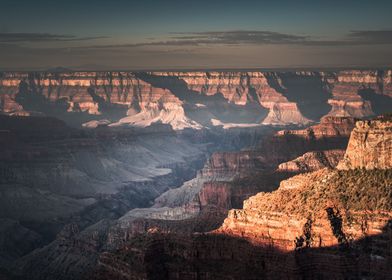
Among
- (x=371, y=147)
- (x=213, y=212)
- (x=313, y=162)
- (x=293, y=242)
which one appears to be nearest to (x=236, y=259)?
(x=293, y=242)

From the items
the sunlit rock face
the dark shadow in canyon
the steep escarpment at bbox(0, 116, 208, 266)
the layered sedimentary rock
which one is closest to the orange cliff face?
the sunlit rock face

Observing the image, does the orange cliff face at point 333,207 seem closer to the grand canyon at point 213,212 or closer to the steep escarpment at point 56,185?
the grand canyon at point 213,212

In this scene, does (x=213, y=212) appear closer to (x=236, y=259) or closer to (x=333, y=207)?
(x=236, y=259)

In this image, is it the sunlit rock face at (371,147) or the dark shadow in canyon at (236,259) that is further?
the sunlit rock face at (371,147)

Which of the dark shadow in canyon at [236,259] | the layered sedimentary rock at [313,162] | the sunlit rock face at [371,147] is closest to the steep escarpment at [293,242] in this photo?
the dark shadow in canyon at [236,259]

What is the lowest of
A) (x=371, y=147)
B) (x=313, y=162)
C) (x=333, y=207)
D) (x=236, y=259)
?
(x=236, y=259)

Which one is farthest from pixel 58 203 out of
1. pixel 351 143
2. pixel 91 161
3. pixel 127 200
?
pixel 351 143

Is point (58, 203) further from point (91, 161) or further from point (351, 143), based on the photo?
point (351, 143)

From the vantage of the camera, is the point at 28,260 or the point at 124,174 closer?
the point at 28,260

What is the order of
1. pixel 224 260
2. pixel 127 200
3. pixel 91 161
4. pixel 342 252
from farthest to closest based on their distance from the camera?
pixel 91 161, pixel 127 200, pixel 224 260, pixel 342 252
